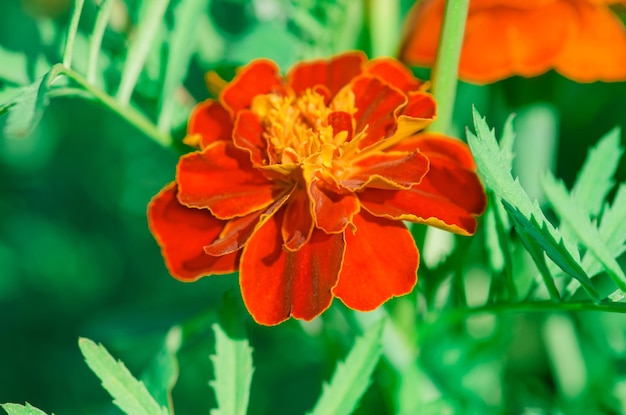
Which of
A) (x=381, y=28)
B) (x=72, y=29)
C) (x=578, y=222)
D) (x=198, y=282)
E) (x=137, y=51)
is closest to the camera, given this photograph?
(x=578, y=222)

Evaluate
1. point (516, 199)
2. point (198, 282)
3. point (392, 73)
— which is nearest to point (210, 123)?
point (392, 73)

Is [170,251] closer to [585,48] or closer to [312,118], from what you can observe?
[312,118]

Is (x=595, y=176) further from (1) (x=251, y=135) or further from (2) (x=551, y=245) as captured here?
(1) (x=251, y=135)

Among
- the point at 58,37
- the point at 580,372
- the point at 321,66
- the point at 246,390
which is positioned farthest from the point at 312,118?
the point at 580,372

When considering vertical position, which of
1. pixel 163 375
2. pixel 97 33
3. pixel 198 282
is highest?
pixel 97 33

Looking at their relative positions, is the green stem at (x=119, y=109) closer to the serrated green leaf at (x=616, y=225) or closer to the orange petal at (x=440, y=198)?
the orange petal at (x=440, y=198)

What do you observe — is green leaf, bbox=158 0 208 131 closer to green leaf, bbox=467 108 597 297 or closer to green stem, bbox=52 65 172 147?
green stem, bbox=52 65 172 147

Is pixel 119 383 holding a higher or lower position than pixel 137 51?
lower

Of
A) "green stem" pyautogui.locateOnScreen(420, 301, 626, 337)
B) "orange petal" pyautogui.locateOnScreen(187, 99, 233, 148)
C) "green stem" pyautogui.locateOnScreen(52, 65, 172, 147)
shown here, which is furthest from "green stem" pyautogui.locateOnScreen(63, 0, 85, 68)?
"green stem" pyautogui.locateOnScreen(420, 301, 626, 337)

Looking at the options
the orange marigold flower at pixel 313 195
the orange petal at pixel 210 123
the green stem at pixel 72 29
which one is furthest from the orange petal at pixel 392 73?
the green stem at pixel 72 29
